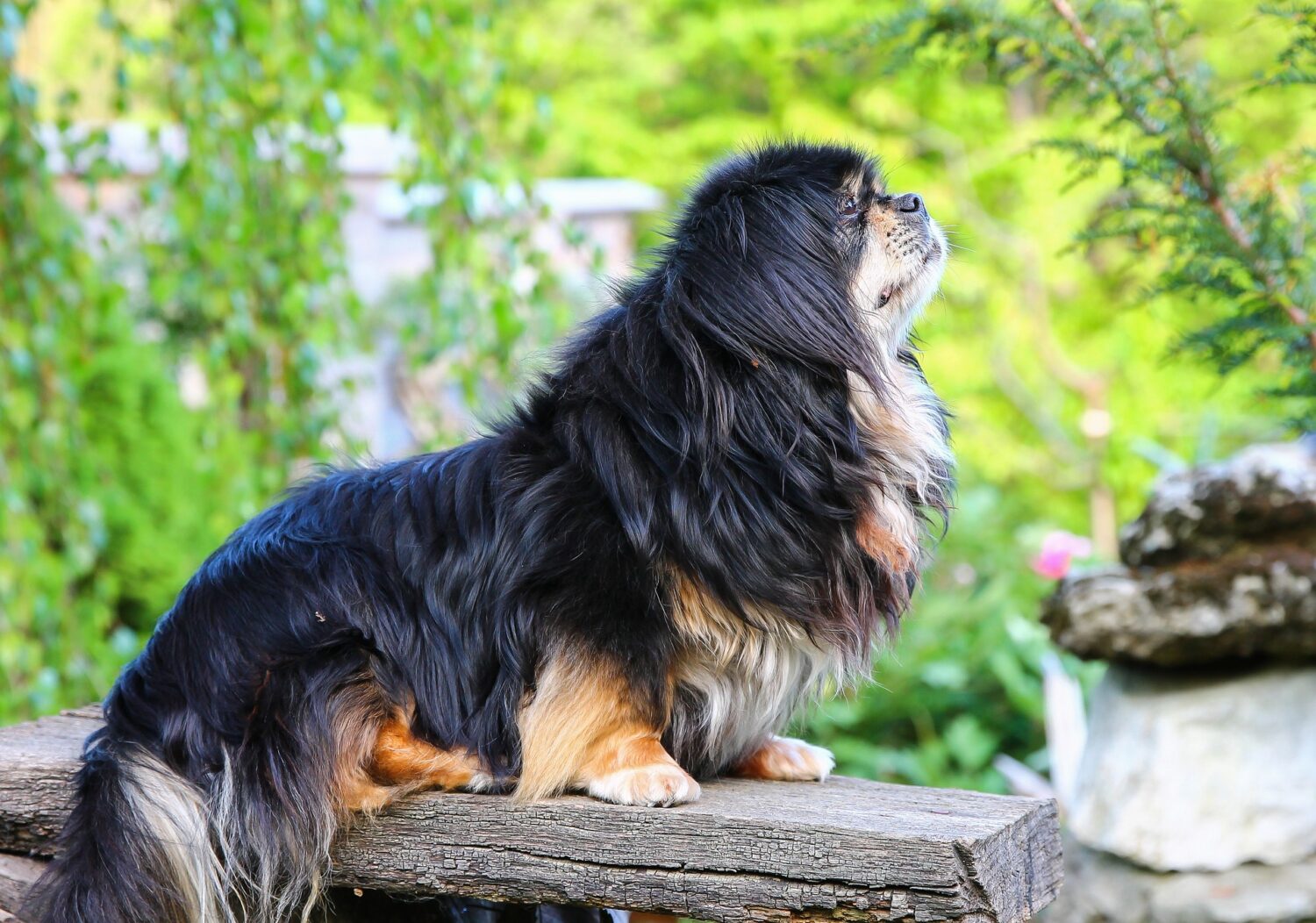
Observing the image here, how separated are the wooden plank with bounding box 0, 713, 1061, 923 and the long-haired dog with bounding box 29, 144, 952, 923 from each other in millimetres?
61

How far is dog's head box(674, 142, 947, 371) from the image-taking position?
2.17 metres

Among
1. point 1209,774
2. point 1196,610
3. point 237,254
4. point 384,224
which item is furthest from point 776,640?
point 384,224

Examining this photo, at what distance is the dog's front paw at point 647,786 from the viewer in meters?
2.02

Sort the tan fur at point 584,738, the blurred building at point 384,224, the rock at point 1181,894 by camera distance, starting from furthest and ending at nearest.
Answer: the blurred building at point 384,224 → the rock at point 1181,894 → the tan fur at point 584,738

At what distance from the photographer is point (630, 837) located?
1982 mm

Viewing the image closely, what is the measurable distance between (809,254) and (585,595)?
67cm

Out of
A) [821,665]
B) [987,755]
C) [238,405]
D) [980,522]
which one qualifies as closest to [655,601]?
[821,665]

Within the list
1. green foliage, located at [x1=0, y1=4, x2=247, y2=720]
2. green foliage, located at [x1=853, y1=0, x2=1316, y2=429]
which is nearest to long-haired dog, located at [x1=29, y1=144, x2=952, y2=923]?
green foliage, located at [x1=853, y1=0, x2=1316, y2=429]

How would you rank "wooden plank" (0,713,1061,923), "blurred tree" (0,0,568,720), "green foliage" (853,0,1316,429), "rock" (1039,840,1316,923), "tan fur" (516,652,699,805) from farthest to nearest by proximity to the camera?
"rock" (1039,840,1316,923)
"blurred tree" (0,0,568,720)
"green foliage" (853,0,1316,429)
"tan fur" (516,652,699,805)
"wooden plank" (0,713,1061,923)

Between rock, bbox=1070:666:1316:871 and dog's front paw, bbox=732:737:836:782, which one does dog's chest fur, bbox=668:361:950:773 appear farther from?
rock, bbox=1070:666:1316:871

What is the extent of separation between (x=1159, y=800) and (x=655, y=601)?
2.30 metres

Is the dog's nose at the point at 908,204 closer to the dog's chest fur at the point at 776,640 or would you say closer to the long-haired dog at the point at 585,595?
the long-haired dog at the point at 585,595

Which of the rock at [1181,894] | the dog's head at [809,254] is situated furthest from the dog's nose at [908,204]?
the rock at [1181,894]

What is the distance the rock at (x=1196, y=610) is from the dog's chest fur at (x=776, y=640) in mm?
1551
